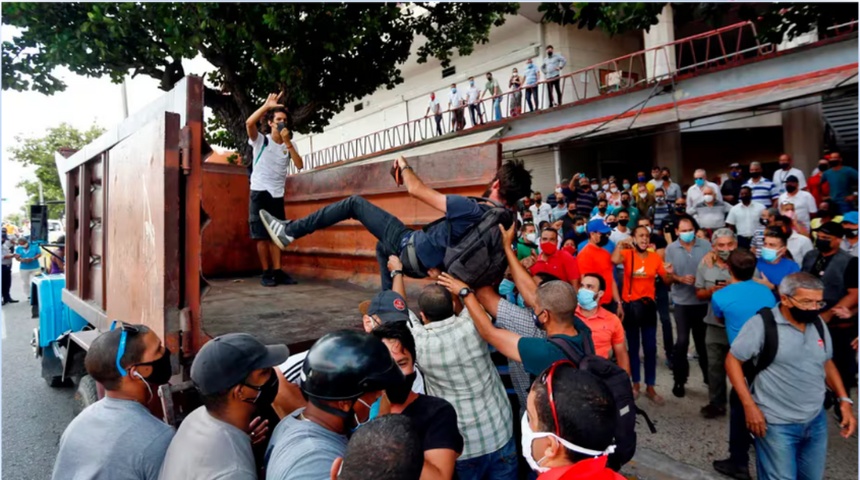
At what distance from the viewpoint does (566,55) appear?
→ 15.6 meters

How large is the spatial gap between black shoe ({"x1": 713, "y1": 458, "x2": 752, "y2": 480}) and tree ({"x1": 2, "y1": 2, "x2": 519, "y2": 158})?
19.7 ft

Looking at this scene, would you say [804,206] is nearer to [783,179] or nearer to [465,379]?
[783,179]

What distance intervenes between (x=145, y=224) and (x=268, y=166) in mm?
1947

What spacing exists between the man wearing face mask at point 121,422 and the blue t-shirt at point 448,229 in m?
1.40

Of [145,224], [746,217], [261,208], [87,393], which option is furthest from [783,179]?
[87,393]

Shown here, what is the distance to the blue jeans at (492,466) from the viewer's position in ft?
7.68

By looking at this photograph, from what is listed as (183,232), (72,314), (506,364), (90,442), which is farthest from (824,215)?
(72,314)

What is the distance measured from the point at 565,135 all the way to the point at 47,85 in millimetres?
10076

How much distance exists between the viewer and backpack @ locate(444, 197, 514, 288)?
257 cm

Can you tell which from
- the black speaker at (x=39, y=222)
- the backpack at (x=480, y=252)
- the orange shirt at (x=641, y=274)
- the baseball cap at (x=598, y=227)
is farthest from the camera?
the baseball cap at (x=598, y=227)

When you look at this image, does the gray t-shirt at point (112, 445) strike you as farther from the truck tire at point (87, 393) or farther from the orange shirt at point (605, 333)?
the orange shirt at point (605, 333)

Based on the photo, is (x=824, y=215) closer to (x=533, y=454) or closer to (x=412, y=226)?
(x=412, y=226)

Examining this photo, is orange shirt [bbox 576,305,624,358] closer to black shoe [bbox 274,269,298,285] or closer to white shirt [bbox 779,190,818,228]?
black shoe [bbox 274,269,298,285]

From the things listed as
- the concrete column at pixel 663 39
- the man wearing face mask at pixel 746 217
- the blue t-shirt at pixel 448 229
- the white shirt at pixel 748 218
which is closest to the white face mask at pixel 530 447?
the blue t-shirt at pixel 448 229
